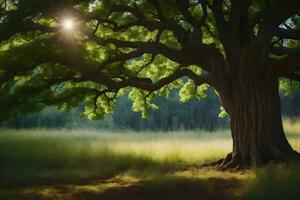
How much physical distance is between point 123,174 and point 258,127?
392cm

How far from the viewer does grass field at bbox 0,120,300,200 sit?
10572 mm

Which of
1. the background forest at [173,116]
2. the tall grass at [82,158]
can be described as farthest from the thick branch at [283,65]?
the background forest at [173,116]

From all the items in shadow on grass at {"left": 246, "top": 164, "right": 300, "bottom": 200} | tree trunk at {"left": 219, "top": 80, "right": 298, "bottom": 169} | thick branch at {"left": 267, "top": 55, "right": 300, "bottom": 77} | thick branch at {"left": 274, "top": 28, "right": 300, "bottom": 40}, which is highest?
thick branch at {"left": 274, "top": 28, "right": 300, "bottom": 40}

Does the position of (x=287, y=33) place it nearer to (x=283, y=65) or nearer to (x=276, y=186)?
(x=283, y=65)

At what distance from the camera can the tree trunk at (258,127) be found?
14.2 m

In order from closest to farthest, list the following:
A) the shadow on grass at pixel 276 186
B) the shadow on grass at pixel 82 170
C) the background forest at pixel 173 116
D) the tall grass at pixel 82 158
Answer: the shadow on grass at pixel 276 186 → the shadow on grass at pixel 82 170 → the tall grass at pixel 82 158 → the background forest at pixel 173 116

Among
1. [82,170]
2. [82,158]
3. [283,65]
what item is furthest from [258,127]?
[82,158]

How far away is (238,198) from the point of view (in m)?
9.95

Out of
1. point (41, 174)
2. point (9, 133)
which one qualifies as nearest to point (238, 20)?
point (41, 174)

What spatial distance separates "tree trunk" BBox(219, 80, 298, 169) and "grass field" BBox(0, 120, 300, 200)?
1.01 m

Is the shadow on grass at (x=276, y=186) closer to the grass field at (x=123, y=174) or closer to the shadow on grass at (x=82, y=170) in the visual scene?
the grass field at (x=123, y=174)

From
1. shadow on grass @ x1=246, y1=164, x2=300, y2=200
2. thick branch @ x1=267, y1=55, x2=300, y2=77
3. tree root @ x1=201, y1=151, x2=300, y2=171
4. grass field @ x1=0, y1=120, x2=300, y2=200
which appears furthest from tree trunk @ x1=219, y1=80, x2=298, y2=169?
shadow on grass @ x1=246, y1=164, x2=300, y2=200

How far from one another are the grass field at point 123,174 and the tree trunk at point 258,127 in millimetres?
1006

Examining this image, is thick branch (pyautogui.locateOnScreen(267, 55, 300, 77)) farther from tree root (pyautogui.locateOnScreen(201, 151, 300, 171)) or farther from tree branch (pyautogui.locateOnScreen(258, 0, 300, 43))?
tree root (pyautogui.locateOnScreen(201, 151, 300, 171))
